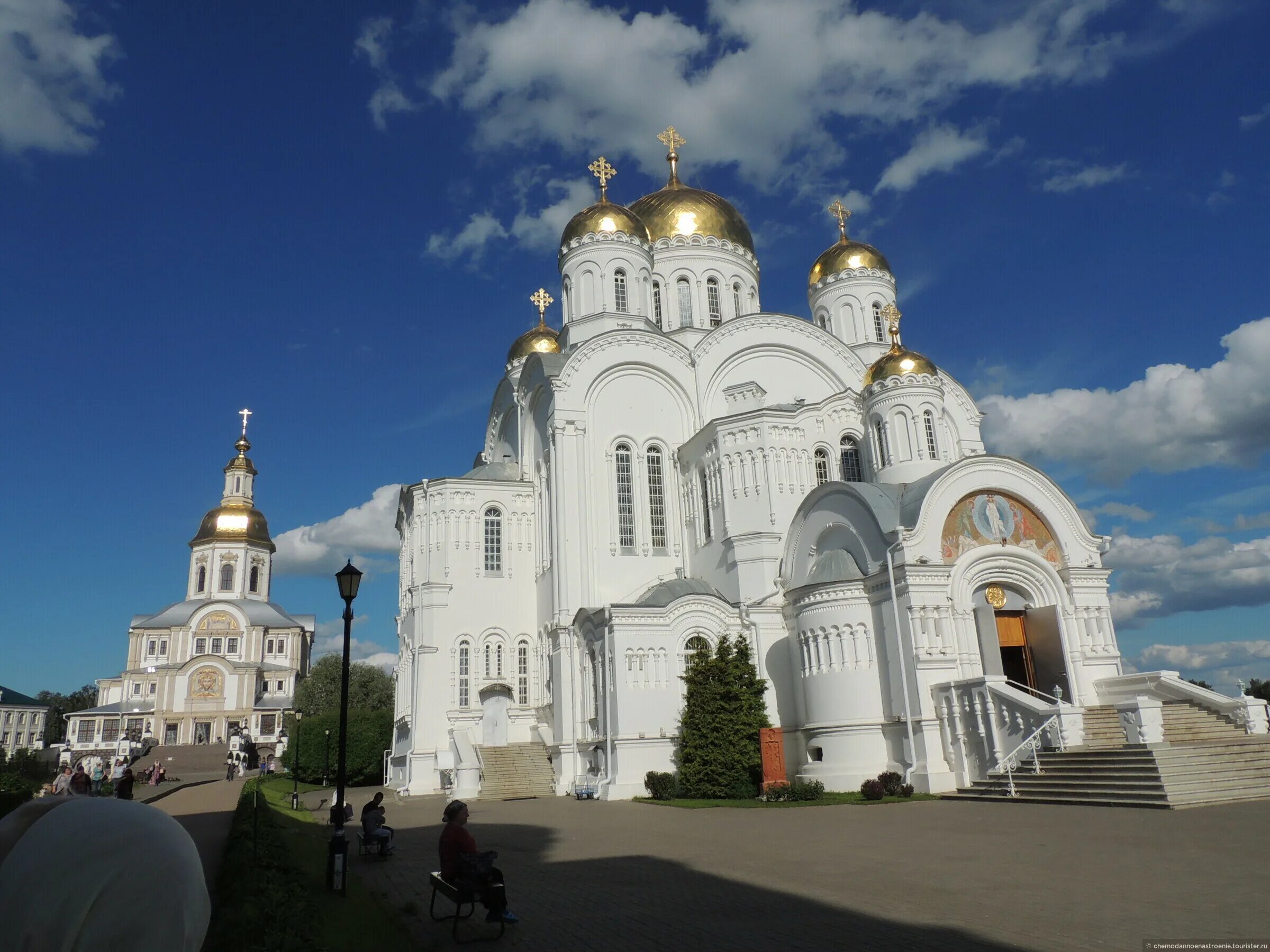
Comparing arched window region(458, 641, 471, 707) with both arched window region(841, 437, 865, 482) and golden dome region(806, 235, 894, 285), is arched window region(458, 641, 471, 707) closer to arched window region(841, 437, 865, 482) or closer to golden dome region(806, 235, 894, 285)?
arched window region(841, 437, 865, 482)

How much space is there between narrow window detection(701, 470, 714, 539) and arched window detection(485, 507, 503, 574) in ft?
22.3

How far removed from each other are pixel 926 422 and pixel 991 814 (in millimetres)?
11620

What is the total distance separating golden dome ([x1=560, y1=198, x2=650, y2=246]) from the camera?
30.7 metres

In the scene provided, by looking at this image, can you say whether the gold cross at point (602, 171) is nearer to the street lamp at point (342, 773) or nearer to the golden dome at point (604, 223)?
the golden dome at point (604, 223)

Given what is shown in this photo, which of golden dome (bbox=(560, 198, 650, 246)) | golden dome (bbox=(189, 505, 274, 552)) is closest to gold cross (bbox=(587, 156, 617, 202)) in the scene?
golden dome (bbox=(560, 198, 650, 246))

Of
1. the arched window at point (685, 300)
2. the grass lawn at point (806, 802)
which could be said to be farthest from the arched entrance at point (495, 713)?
the arched window at point (685, 300)

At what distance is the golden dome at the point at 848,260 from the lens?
34.4 metres

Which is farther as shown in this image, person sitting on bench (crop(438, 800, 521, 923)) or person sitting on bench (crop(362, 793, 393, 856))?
person sitting on bench (crop(362, 793, 393, 856))

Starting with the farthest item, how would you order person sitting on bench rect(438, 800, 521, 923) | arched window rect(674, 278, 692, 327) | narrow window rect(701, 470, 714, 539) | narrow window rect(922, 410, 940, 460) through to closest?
arched window rect(674, 278, 692, 327) < narrow window rect(701, 470, 714, 539) < narrow window rect(922, 410, 940, 460) < person sitting on bench rect(438, 800, 521, 923)

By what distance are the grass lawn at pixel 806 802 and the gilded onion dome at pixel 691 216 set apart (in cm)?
2099

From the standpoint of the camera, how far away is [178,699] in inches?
2298

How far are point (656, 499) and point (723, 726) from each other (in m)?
8.69

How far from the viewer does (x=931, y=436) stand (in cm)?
2323

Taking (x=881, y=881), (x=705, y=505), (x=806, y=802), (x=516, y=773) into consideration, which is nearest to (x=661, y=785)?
(x=806, y=802)
